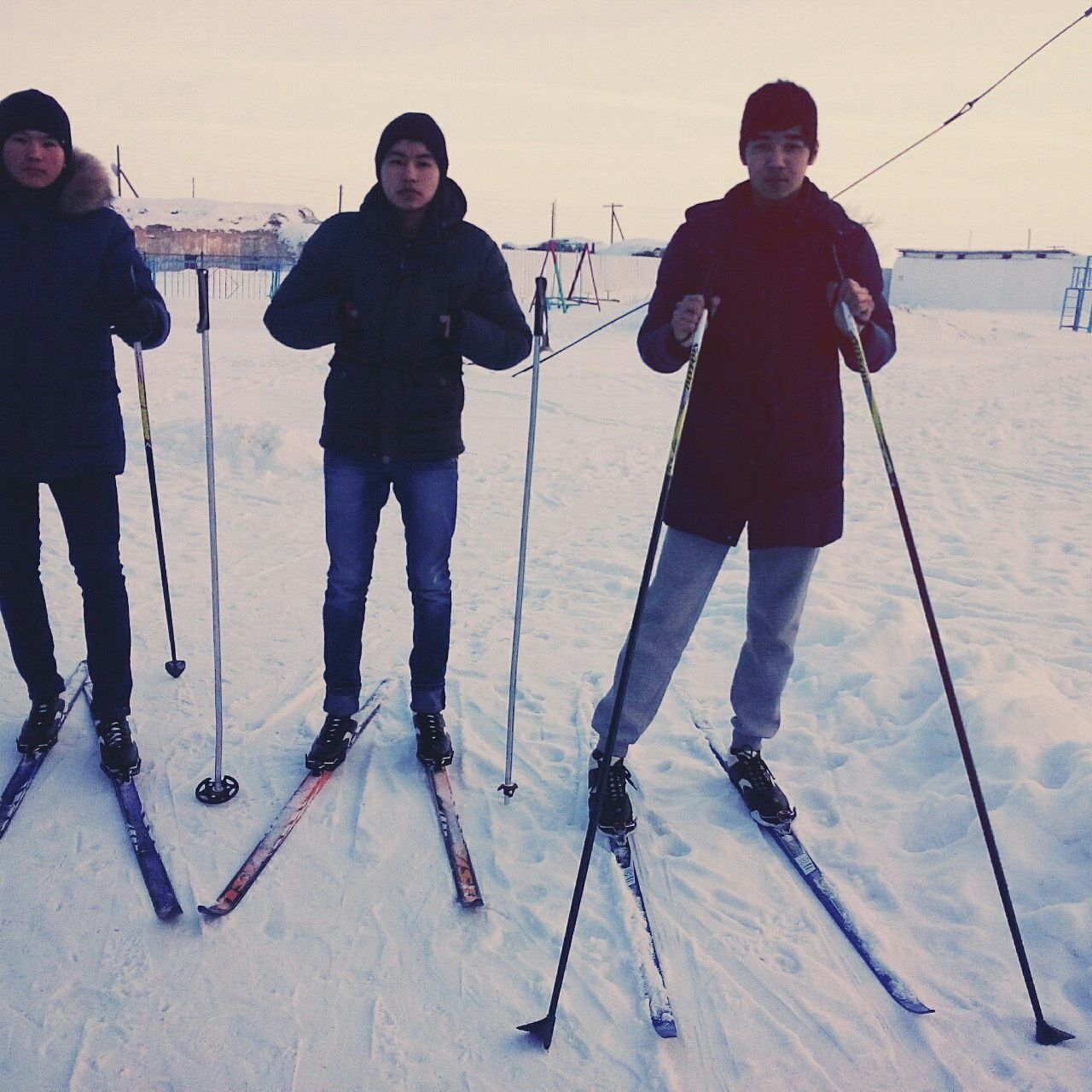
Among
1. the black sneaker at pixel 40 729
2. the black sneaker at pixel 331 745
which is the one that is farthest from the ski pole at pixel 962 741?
the black sneaker at pixel 40 729

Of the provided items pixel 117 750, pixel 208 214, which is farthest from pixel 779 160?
pixel 208 214

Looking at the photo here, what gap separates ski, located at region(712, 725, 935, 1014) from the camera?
2.20 meters

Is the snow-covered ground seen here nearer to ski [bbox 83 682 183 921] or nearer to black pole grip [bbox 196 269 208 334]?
ski [bbox 83 682 183 921]

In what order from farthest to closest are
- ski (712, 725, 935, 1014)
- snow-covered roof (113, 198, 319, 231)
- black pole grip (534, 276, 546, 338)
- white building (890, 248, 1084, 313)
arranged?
1. white building (890, 248, 1084, 313)
2. snow-covered roof (113, 198, 319, 231)
3. black pole grip (534, 276, 546, 338)
4. ski (712, 725, 935, 1014)

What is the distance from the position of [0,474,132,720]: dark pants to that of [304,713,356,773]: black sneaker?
0.69 m

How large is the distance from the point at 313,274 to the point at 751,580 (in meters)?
1.76

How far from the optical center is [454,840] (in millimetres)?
2791

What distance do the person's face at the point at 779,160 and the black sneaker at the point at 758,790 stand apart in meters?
1.84

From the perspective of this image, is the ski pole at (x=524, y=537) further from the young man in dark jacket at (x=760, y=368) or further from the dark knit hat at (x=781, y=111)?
the dark knit hat at (x=781, y=111)

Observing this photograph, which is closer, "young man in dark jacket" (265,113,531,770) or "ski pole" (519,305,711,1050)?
"ski pole" (519,305,711,1050)

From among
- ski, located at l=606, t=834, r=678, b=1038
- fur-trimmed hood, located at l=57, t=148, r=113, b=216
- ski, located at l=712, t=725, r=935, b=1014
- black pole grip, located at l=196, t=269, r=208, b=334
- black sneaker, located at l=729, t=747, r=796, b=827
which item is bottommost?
ski, located at l=606, t=834, r=678, b=1038

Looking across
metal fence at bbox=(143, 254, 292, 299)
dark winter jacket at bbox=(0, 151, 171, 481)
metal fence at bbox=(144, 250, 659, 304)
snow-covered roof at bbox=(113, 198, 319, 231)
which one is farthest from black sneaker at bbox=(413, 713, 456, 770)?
snow-covered roof at bbox=(113, 198, 319, 231)

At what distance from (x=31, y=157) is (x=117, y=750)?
192cm

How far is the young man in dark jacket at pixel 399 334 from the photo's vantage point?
284 cm
